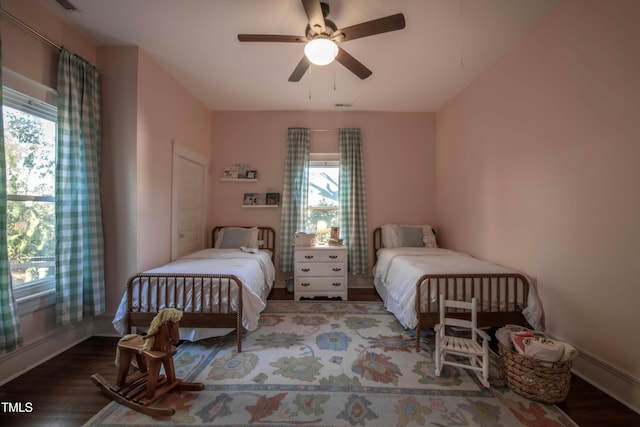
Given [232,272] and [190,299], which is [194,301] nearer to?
[190,299]

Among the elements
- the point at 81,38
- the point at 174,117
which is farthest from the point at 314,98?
the point at 81,38

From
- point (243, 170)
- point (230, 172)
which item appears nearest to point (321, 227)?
point (243, 170)

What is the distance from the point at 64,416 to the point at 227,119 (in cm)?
366

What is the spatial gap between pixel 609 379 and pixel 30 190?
4303mm

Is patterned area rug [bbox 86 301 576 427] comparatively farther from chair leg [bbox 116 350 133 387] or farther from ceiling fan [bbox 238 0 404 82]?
ceiling fan [bbox 238 0 404 82]

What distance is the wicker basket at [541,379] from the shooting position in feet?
5.18

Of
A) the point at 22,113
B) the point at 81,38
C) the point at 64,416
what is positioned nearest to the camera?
the point at 64,416

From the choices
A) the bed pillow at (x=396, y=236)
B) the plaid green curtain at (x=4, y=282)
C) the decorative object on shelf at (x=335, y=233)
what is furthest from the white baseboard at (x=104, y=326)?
the bed pillow at (x=396, y=236)

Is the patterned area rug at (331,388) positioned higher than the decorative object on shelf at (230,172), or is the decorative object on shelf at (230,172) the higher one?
the decorative object on shelf at (230,172)

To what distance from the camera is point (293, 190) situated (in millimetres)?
3951

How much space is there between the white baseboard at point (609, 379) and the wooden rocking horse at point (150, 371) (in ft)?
8.61

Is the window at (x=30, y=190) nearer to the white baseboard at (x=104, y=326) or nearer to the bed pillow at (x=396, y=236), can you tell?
the white baseboard at (x=104, y=326)

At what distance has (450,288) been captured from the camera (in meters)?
2.25

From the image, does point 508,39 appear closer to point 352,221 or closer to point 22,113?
point 352,221
